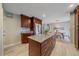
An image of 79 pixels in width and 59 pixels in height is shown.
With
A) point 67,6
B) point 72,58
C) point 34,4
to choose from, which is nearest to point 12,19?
point 34,4

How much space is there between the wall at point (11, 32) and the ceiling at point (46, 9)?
0.22 meters

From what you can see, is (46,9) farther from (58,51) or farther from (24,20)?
(58,51)

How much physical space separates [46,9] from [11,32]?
37.7 inches

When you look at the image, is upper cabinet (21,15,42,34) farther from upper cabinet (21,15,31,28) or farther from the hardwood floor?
the hardwood floor

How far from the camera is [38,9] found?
7.58 ft

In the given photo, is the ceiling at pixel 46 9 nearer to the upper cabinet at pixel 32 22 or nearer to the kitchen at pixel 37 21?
the kitchen at pixel 37 21

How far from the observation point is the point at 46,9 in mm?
2285

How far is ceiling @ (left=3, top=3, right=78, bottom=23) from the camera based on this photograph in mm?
2236

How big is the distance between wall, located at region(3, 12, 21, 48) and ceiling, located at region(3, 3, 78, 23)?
220mm

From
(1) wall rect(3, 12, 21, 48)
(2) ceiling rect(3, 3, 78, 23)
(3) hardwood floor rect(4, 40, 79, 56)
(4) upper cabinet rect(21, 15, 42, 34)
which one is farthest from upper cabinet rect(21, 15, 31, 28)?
(3) hardwood floor rect(4, 40, 79, 56)

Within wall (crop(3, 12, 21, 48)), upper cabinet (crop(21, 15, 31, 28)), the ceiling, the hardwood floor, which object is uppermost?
the ceiling

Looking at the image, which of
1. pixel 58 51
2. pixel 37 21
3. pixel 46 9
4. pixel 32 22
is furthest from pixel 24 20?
pixel 58 51

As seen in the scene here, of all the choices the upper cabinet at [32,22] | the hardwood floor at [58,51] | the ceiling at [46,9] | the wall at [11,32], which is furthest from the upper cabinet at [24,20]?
the hardwood floor at [58,51]

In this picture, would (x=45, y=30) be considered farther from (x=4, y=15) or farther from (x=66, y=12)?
(x=4, y=15)
